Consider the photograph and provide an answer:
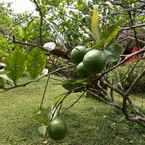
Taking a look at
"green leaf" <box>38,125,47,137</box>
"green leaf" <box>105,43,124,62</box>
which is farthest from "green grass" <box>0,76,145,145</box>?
"green leaf" <box>105,43,124,62</box>

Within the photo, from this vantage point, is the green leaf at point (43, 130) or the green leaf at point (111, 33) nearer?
the green leaf at point (111, 33)

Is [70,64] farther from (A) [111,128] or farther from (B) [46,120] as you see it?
(A) [111,128]

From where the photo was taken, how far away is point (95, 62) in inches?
22.1

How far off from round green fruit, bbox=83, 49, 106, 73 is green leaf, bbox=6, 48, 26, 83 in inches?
3.7

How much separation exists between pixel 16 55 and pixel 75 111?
532 centimetres

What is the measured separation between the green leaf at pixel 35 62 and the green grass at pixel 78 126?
322 cm

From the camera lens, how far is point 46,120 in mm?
761

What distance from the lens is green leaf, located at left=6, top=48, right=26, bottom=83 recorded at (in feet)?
1.96

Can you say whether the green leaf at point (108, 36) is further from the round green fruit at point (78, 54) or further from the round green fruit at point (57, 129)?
Result: the round green fruit at point (57, 129)

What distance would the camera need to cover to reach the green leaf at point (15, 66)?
1.96ft

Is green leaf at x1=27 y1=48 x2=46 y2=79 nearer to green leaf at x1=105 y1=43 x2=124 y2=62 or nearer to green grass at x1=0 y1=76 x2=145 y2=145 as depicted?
green leaf at x1=105 y1=43 x2=124 y2=62

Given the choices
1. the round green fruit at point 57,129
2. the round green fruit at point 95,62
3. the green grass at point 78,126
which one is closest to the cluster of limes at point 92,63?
the round green fruit at point 95,62

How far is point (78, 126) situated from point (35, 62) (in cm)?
456

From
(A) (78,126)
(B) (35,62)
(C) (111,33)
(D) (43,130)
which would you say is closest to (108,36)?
(C) (111,33)
